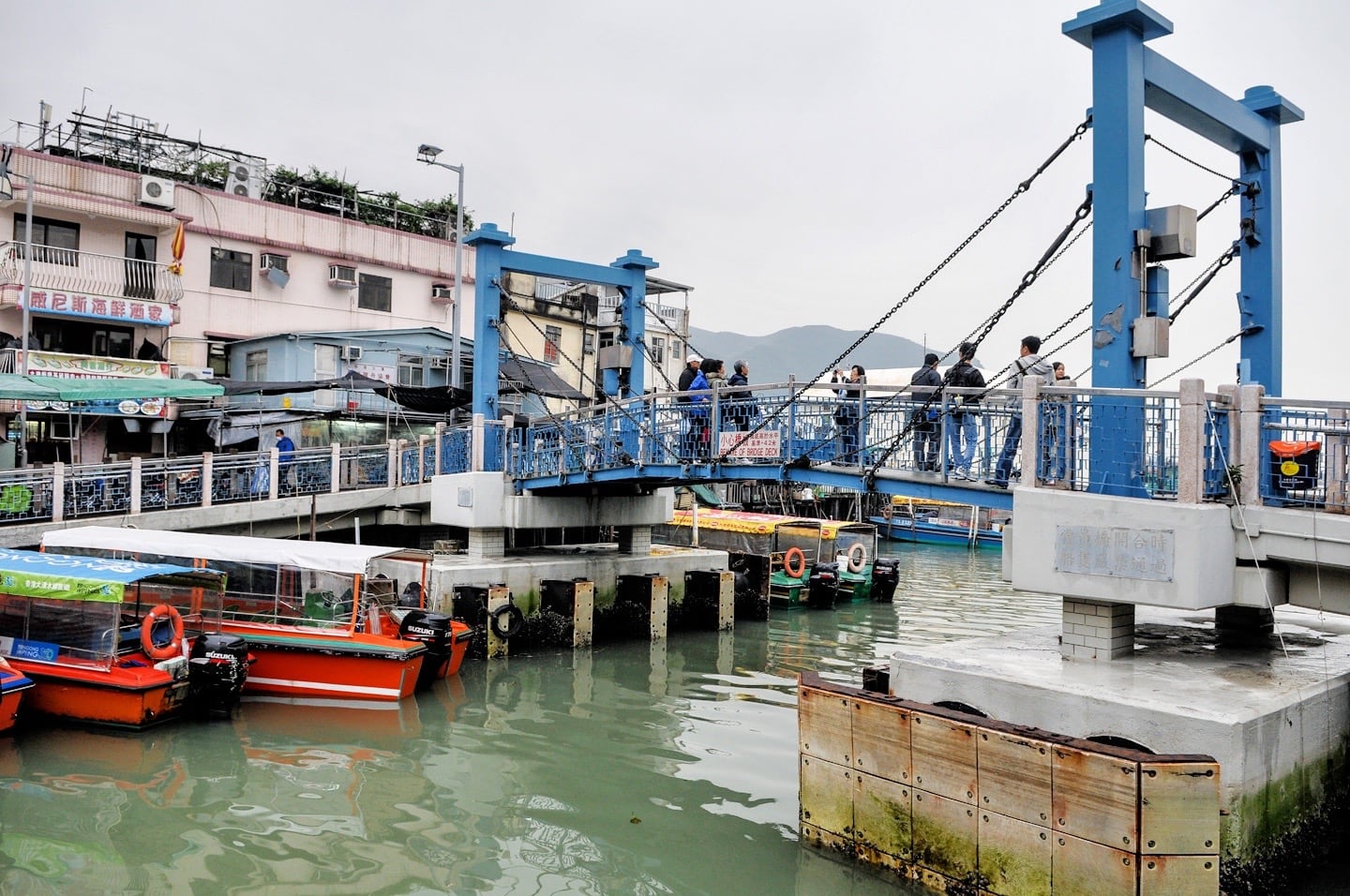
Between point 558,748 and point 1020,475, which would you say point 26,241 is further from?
point 1020,475

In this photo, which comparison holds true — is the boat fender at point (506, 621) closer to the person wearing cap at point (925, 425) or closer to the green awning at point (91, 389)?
the green awning at point (91, 389)

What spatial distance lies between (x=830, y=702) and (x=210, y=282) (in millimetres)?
26390

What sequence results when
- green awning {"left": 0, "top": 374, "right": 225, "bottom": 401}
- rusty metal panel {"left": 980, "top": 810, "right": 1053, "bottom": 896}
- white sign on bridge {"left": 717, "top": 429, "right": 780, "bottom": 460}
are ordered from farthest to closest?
green awning {"left": 0, "top": 374, "right": 225, "bottom": 401}
white sign on bridge {"left": 717, "top": 429, "right": 780, "bottom": 460}
rusty metal panel {"left": 980, "top": 810, "right": 1053, "bottom": 896}

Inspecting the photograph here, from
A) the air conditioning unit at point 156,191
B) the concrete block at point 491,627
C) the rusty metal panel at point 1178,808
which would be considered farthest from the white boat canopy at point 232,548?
the air conditioning unit at point 156,191

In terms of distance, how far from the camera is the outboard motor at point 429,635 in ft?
50.8

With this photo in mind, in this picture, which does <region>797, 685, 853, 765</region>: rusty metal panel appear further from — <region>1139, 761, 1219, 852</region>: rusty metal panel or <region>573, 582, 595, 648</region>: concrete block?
<region>573, 582, 595, 648</region>: concrete block

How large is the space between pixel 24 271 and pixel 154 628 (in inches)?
630

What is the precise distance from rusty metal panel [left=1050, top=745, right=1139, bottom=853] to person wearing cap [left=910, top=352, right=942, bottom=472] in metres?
5.19

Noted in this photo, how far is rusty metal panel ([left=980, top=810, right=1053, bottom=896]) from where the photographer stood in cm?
770

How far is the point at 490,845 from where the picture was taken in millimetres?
9766

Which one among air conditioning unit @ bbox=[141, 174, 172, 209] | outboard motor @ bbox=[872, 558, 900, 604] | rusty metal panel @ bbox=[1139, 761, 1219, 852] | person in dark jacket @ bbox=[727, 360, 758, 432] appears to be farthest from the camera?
outboard motor @ bbox=[872, 558, 900, 604]

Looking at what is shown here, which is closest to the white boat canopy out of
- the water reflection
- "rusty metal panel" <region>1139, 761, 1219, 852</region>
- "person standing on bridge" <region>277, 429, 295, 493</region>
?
the water reflection

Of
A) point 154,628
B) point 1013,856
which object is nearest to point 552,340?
point 154,628

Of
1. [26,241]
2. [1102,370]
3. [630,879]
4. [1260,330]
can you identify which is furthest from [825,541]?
[26,241]
